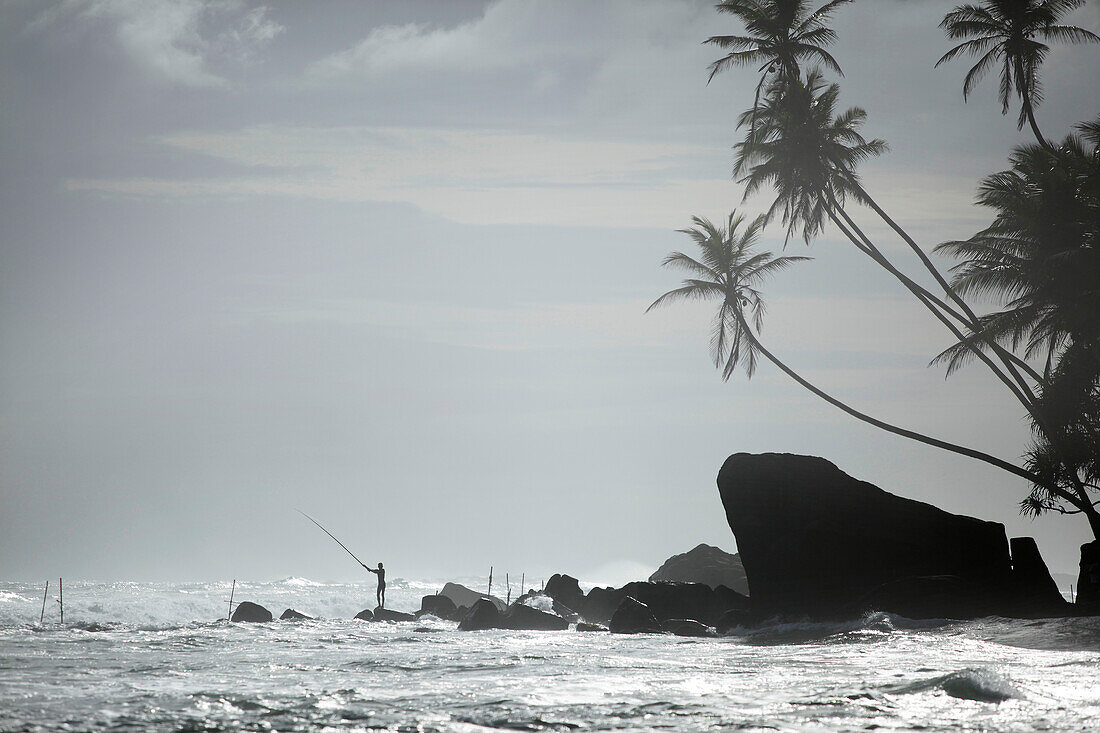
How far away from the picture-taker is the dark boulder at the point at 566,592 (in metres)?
35.6

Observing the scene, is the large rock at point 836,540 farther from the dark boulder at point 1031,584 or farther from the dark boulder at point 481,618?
the dark boulder at point 481,618

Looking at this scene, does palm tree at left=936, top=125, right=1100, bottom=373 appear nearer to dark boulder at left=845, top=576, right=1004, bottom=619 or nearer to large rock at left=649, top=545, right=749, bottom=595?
dark boulder at left=845, top=576, right=1004, bottom=619

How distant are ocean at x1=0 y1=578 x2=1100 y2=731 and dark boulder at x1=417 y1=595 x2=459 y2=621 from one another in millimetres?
14853

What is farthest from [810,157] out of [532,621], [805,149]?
[532,621]

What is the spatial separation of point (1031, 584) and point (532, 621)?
505 inches

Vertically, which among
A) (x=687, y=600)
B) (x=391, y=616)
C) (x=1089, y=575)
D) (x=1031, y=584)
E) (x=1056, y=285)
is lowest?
(x=391, y=616)

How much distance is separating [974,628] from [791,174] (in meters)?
14.7

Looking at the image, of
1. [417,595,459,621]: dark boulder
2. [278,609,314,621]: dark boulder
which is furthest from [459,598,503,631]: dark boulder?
[278,609,314,621]: dark boulder

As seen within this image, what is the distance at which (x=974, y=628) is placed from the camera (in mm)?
15195

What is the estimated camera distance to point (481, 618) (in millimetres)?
23953

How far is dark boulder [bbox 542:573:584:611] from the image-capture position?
35562mm

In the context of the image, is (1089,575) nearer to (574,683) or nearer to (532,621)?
(532,621)

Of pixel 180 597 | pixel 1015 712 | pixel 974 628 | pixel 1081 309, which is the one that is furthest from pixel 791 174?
pixel 180 597

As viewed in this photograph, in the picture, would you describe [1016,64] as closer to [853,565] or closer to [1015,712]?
[853,565]
